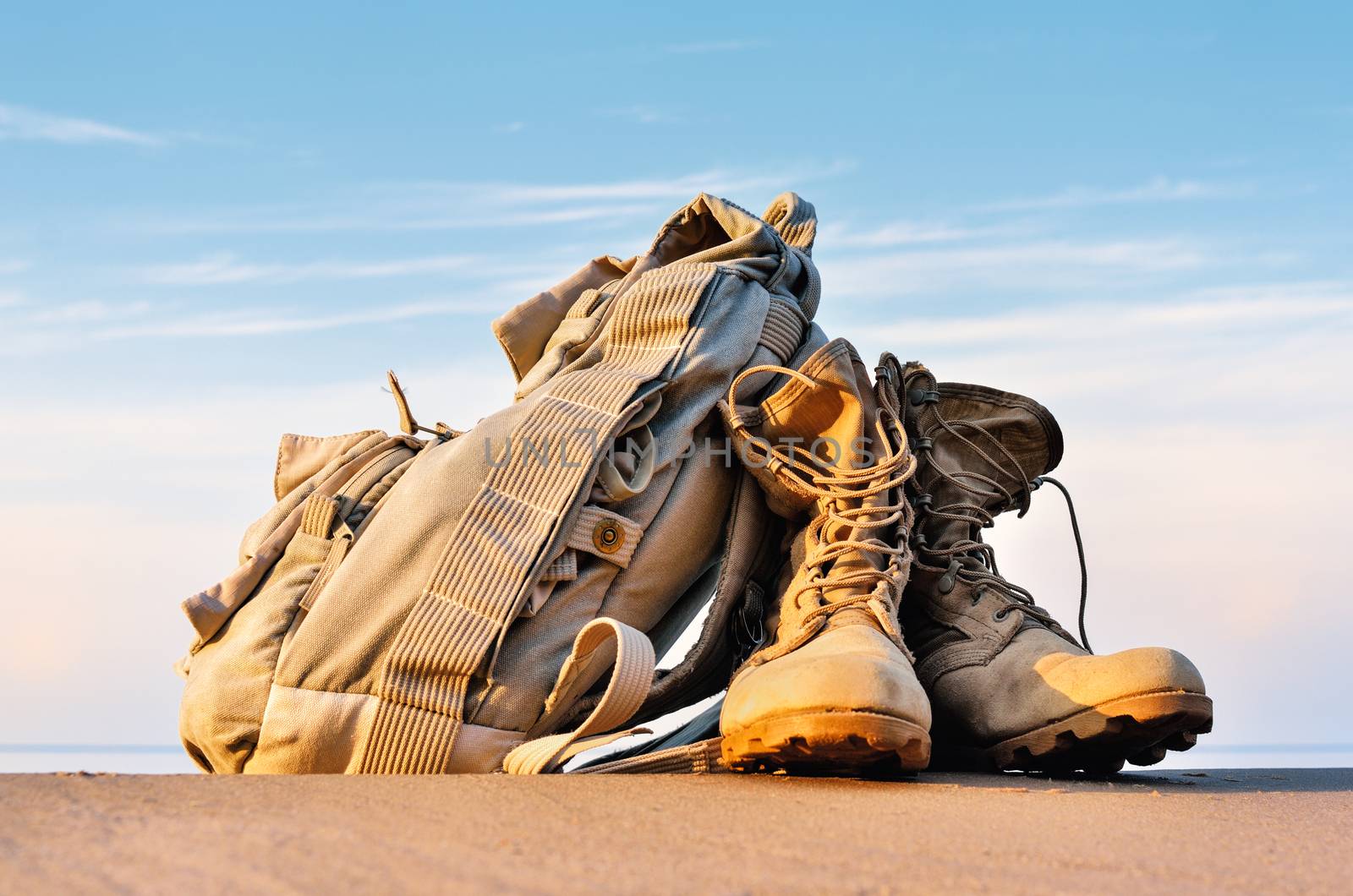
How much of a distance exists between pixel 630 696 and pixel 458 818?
0.70 meters

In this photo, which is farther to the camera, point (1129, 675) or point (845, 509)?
point (845, 509)

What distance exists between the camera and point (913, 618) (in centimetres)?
265

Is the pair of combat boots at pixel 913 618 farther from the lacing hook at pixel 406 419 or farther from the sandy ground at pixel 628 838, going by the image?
the lacing hook at pixel 406 419

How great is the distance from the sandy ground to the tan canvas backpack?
350mm

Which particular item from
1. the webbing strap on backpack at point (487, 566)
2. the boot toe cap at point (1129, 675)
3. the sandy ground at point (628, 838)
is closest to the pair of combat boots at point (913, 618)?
the boot toe cap at point (1129, 675)

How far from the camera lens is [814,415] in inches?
96.3

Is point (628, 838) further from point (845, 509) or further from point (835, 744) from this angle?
point (845, 509)

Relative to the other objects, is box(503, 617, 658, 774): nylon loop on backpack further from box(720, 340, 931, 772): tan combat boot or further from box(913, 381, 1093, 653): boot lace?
box(913, 381, 1093, 653): boot lace

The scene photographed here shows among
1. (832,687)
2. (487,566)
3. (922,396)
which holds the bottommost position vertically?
(832,687)

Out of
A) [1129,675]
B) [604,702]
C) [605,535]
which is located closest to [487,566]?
[605,535]

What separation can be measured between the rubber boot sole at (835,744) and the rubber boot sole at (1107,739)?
1.36 ft

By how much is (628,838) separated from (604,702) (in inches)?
29.2

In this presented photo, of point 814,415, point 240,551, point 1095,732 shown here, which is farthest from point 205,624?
point 1095,732

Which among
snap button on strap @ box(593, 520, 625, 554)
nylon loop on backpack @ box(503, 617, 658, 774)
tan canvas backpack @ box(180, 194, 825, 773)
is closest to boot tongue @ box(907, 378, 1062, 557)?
tan canvas backpack @ box(180, 194, 825, 773)
